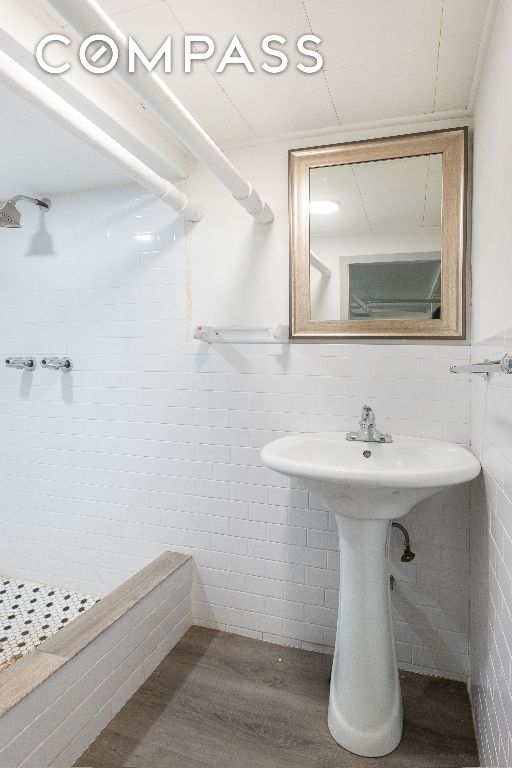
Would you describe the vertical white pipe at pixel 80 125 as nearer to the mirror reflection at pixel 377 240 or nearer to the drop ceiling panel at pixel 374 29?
the mirror reflection at pixel 377 240

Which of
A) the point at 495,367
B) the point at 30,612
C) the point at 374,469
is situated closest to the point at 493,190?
the point at 495,367

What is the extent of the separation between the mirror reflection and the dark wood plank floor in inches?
56.6

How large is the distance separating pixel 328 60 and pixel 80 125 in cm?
81

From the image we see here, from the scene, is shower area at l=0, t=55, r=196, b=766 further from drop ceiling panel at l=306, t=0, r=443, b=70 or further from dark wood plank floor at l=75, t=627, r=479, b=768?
drop ceiling panel at l=306, t=0, r=443, b=70

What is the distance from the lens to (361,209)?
5.76 feet

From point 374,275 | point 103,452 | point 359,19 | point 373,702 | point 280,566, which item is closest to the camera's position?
point 359,19

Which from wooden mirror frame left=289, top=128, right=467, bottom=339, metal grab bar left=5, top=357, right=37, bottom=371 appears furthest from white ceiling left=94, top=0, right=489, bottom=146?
metal grab bar left=5, top=357, right=37, bottom=371

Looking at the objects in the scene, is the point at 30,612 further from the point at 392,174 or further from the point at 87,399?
the point at 392,174

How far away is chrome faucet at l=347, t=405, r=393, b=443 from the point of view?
1.64 meters

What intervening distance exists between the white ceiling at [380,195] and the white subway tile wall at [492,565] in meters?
0.59

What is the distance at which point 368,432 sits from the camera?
165 centimetres

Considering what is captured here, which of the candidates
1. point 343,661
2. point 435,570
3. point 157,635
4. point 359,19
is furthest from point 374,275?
point 157,635

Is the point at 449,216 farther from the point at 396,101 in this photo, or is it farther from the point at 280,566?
the point at 280,566

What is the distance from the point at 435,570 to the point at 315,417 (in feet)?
2.50
